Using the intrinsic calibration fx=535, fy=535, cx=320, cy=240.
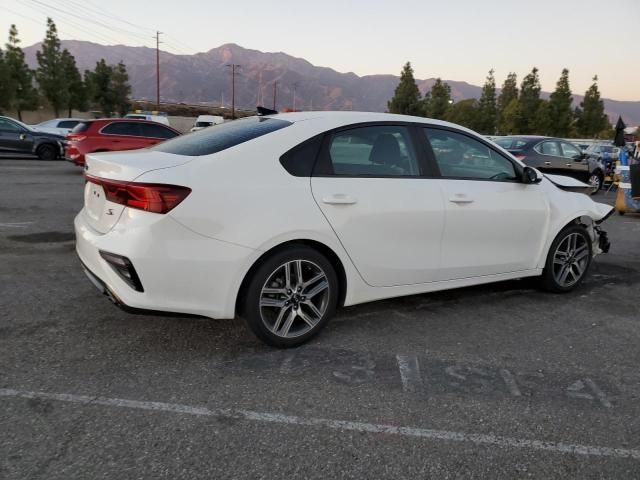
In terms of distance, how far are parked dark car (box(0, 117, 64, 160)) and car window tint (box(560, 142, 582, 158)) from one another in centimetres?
1592

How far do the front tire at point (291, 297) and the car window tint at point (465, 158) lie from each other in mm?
1347

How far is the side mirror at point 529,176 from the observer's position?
460 centimetres

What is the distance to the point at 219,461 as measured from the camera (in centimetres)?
240

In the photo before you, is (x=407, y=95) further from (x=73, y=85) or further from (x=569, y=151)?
(x=569, y=151)

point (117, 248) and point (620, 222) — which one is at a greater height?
point (117, 248)

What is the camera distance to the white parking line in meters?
2.62

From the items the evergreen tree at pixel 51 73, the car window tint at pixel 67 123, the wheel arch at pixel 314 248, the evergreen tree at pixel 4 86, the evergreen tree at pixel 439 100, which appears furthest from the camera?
the evergreen tree at pixel 439 100

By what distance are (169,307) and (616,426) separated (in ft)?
8.42

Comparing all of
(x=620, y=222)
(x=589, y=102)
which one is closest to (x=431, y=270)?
(x=620, y=222)

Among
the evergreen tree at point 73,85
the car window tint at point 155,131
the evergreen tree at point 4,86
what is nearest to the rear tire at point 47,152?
the car window tint at point 155,131

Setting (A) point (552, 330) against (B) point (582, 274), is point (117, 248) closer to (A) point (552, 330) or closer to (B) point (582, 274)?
(A) point (552, 330)

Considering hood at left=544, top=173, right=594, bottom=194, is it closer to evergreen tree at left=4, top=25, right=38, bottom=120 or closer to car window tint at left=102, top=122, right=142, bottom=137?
car window tint at left=102, top=122, right=142, bottom=137

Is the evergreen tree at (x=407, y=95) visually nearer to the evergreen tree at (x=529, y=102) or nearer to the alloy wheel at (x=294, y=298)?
the evergreen tree at (x=529, y=102)

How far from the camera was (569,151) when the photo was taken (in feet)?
45.6
